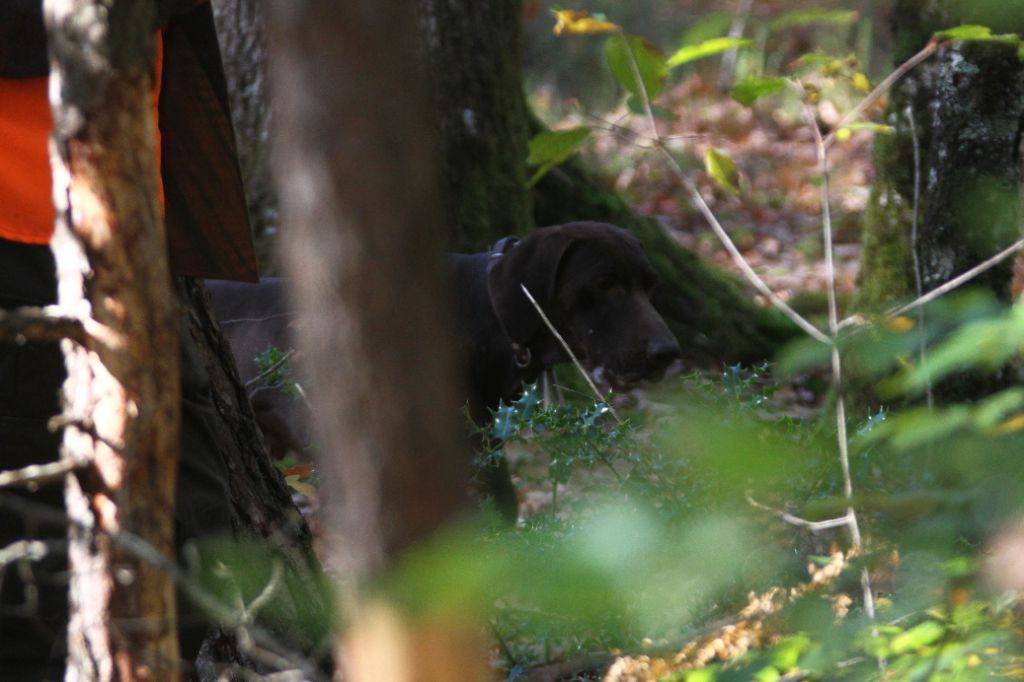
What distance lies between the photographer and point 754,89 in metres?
2.00

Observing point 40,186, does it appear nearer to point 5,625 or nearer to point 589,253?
point 5,625

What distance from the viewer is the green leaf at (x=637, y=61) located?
6.49ft

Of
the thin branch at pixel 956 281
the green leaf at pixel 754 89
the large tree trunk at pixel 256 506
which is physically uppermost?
the green leaf at pixel 754 89

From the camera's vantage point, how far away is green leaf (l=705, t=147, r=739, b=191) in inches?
95.7

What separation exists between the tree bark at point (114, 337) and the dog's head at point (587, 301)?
304 cm

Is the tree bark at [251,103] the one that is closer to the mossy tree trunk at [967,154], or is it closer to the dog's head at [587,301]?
the dog's head at [587,301]

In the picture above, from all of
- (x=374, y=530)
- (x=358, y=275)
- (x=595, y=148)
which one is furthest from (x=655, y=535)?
(x=595, y=148)

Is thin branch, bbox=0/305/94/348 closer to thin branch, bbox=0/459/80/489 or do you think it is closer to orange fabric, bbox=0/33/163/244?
thin branch, bbox=0/459/80/489

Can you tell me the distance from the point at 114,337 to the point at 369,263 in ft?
2.81

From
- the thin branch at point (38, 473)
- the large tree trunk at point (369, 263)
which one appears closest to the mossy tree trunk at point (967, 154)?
the thin branch at point (38, 473)

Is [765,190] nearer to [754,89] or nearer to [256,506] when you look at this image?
[256,506]

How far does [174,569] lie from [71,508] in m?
0.48

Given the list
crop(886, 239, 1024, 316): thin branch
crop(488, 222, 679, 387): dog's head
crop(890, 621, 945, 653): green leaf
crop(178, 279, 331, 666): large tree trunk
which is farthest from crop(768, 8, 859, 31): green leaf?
crop(488, 222, 679, 387): dog's head

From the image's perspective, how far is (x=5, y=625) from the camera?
2348mm
